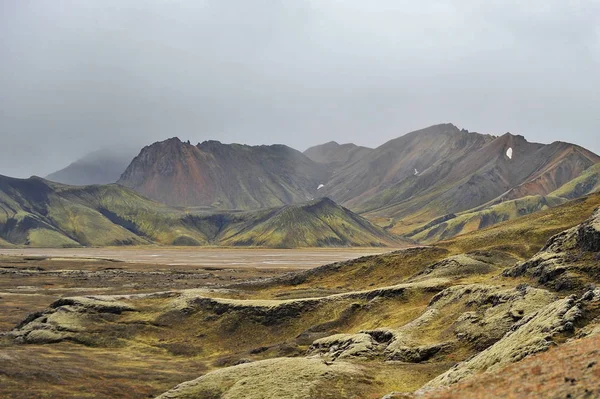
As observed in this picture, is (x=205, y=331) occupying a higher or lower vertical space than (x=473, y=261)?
lower

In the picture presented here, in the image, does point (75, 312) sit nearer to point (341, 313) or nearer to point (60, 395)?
point (60, 395)

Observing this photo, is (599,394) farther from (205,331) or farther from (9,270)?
(9,270)

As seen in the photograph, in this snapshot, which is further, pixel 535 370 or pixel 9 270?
pixel 9 270

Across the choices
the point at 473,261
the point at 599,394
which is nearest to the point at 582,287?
the point at 599,394

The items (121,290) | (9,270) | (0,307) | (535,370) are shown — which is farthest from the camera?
(9,270)

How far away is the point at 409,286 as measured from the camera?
2987 inches

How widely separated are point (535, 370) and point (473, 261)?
2636 inches

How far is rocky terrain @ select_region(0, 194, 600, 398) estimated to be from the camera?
3120cm

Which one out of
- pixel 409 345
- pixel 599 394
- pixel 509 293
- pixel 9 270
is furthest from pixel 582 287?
pixel 9 270

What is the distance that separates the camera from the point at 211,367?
6219 centimetres

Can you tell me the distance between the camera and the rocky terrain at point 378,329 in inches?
1228

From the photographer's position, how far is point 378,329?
5500 centimetres

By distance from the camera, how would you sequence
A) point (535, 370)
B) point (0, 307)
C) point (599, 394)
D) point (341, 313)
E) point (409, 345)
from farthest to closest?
point (0, 307) < point (341, 313) < point (409, 345) < point (535, 370) < point (599, 394)

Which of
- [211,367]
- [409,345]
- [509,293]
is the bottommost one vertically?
[211,367]
